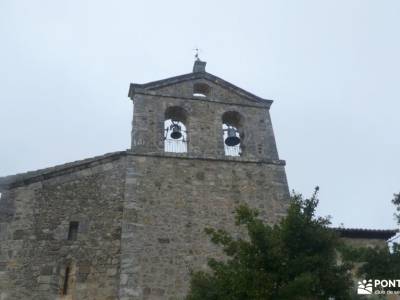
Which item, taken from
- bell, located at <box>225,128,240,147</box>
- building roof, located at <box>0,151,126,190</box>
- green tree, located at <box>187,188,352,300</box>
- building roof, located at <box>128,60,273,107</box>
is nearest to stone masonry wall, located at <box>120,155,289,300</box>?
building roof, located at <box>0,151,126,190</box>

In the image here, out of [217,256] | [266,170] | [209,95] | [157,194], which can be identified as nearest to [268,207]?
[266,170]

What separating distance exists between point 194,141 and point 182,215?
2.38m

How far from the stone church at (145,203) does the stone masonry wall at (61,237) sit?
0.8 inches

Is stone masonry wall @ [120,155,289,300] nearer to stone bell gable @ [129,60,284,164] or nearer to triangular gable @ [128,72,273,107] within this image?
stone bell gable @ [129,60,284,164]

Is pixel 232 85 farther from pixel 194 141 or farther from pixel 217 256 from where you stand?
pixel 217 256

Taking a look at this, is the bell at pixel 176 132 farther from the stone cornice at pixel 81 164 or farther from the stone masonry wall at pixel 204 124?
the stone cornice at pixel 81 164

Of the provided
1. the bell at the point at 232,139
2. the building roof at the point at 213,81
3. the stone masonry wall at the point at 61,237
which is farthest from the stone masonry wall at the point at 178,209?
the building roof at the point at 213,81

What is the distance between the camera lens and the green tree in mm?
7660

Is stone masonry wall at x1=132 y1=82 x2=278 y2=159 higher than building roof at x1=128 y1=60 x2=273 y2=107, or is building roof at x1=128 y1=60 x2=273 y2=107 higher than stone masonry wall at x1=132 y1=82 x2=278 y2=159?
building roof at x1=128 y1=60 x2=273 y2=107

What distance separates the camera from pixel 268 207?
12406mm

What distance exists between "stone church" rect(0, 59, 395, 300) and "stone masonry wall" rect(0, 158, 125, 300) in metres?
0.02

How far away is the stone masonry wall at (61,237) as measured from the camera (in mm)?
10164

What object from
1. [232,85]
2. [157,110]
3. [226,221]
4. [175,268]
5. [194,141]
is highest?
[232,85]

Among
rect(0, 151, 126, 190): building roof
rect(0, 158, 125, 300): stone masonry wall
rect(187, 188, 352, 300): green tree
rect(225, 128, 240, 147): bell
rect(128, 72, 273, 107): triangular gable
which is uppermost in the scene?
rect(128, 72, 273, 107): triangular gable
